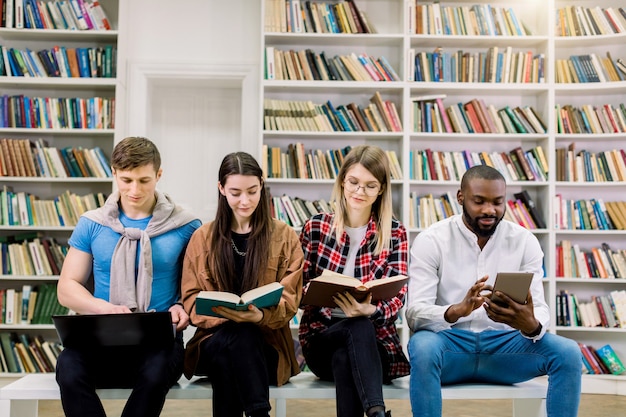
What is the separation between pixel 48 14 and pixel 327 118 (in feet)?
6.54

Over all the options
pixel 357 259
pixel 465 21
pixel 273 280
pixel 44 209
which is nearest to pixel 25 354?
pixel 44 209

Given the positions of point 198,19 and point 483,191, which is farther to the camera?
point 198,19

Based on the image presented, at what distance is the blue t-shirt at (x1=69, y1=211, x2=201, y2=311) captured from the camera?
221cm

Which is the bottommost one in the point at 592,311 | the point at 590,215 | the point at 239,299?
the point at 592,311

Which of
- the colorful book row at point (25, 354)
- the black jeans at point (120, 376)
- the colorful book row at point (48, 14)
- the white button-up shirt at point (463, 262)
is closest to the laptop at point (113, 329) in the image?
the black jeans at point (120, 376)

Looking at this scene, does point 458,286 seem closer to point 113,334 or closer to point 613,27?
point 113,334

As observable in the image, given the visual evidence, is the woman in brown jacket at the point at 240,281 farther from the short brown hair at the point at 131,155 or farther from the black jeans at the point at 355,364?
the short brown hair at the point at 131,155

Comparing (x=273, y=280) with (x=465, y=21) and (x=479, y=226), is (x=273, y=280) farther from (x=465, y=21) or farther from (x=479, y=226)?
(x=465, y=21)

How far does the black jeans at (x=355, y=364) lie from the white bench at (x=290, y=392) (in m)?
0.17

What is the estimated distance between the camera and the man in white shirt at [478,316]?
1.97m

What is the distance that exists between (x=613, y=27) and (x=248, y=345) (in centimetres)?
359

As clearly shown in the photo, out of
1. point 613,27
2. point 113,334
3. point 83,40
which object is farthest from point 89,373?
point 613,27

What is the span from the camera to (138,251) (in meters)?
2.22

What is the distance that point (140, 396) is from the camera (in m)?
1.89
